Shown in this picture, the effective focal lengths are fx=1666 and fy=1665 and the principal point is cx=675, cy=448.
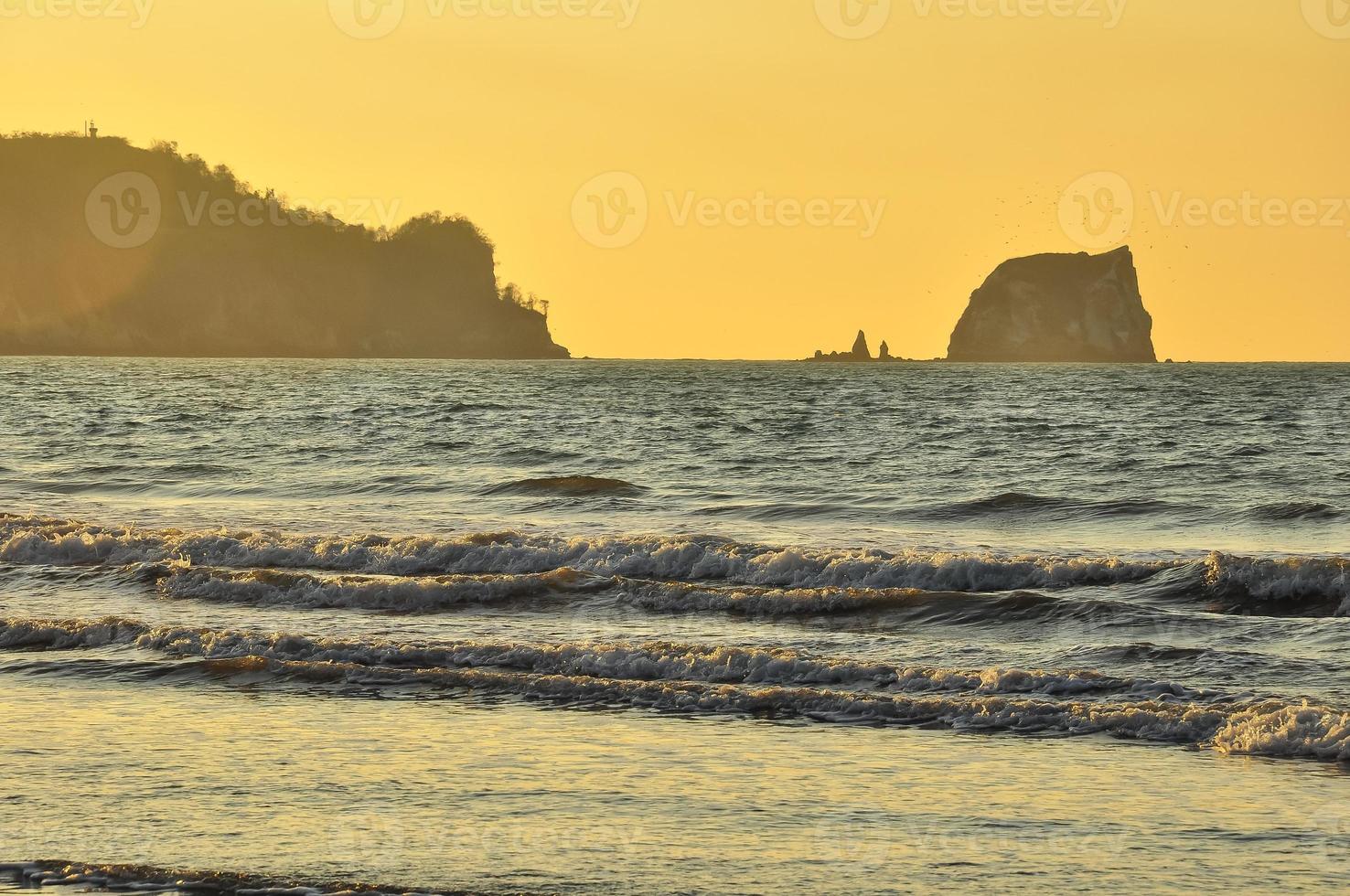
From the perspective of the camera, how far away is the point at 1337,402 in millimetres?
87812

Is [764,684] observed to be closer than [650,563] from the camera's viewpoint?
Yes

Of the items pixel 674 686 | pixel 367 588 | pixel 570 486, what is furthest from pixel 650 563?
pixel 570 486

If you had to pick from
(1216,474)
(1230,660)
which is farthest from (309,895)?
(1216,474)

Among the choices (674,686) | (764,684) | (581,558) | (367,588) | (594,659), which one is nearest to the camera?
(674,686)

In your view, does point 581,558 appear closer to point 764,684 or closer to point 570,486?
point 764,684

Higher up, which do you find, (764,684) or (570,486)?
(570,486)

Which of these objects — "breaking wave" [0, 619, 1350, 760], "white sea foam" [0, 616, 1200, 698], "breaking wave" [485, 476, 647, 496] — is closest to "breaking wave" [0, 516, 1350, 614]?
"white sea foam" [0, 616, 1200, 698]

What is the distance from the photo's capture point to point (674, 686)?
14703mm

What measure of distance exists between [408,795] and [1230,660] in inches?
336

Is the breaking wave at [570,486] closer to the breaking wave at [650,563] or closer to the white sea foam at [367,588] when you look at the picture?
the breaking wave at [650,563]

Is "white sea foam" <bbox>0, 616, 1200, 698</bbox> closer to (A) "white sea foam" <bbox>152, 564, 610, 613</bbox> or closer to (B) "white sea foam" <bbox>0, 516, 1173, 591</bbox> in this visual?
(A) "white sea foam" <bbox>152, 564, 610, 613</bbox>

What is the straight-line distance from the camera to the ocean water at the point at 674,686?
9.88 meters

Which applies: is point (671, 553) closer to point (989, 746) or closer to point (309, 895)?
point (989, 746)

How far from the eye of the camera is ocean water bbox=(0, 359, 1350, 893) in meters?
9.88
